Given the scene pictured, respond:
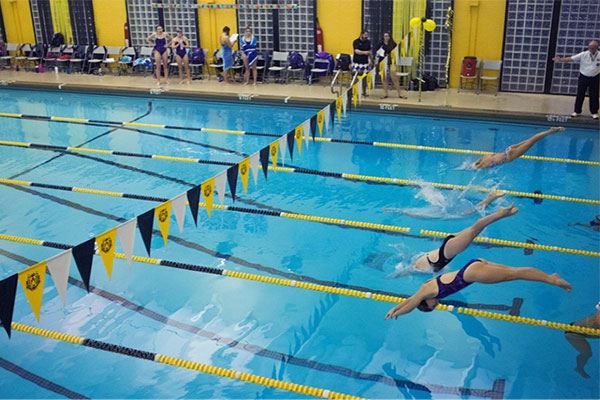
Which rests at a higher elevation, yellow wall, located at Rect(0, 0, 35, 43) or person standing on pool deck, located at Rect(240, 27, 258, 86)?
yellow wall, located at Rect(0, 0, 35, 43)

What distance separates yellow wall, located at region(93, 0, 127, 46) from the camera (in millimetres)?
16578

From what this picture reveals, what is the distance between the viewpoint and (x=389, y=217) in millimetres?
7879

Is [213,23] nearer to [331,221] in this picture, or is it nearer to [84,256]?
[331,221]

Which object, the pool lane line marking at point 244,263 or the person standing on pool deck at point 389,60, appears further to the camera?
the person standing on pool deck at point 389,60

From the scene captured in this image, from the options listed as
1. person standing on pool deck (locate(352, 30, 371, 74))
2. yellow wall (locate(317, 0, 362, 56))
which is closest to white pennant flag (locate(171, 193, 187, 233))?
person standing on pool deck (locate(352, 30, 371, 74))

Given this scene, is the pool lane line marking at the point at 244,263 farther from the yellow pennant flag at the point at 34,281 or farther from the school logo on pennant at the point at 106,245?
the yellow pennant flag at the point at 34,281

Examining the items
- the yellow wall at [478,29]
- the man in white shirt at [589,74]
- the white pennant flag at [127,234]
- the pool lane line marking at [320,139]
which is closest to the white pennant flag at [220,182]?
the white pennant flag at [127,234]

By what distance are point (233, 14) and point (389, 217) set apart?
370 inches

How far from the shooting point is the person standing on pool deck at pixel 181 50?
593 inches

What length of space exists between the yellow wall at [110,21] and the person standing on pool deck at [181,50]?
2.20m

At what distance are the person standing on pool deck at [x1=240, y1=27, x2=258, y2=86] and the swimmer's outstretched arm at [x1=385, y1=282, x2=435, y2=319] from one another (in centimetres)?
1054

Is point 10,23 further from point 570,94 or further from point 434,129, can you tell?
point 570,94

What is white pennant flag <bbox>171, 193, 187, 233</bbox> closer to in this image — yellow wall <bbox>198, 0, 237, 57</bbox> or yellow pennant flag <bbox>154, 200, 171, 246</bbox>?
yellow pennant flag <bbox>154, 200, 171, 246</bbox>

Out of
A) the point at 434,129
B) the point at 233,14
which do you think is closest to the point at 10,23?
the point at 233,14
